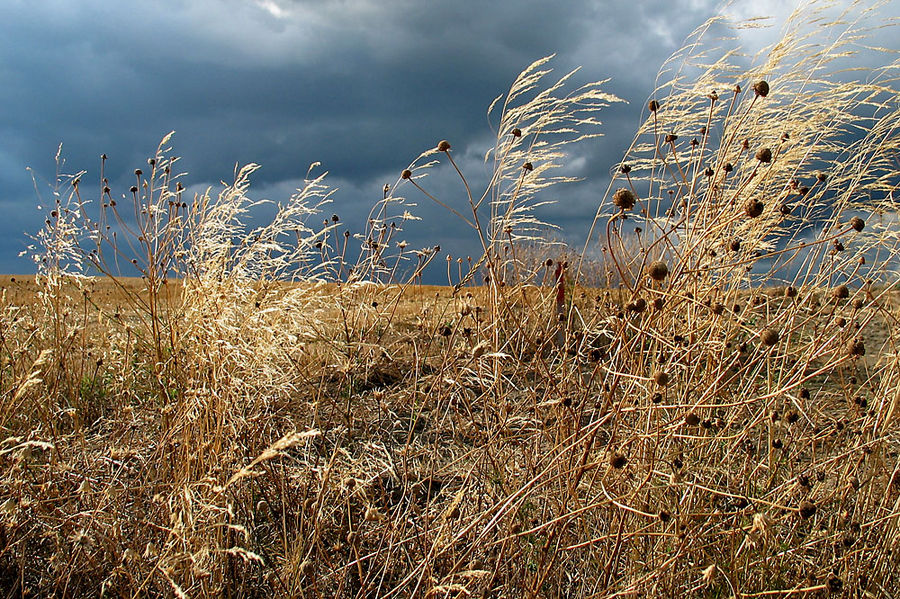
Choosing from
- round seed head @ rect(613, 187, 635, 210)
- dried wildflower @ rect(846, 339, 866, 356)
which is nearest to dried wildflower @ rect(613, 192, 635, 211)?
round seed head @ rect(613, 187, 635, 210)

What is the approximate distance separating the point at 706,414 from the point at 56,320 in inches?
133

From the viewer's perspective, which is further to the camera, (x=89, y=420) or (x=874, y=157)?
(x=89, y=420)

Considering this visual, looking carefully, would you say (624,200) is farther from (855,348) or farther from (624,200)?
(855,348)

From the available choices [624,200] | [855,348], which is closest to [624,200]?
[624,200]

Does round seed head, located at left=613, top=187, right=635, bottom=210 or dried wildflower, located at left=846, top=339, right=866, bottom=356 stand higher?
round seed head, located at left=613, top=187, right=635, bottom=210

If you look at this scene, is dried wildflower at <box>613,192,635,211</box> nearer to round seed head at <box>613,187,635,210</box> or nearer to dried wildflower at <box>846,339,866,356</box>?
round seed head at <box>613,187,635,210</box>

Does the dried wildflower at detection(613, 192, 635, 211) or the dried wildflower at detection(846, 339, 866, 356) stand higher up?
the dried wildflower at detection(613, 192, 635, 211)

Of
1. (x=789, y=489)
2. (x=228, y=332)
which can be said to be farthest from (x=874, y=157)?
(x=228, y=332)

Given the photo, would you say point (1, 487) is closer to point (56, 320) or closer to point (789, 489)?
point (56, 320)

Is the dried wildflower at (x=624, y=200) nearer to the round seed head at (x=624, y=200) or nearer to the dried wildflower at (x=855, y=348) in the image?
the round seed head at (x=624, y=200)

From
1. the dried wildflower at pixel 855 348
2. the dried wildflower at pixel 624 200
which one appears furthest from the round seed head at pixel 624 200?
the dried wildflower at pixel 855 348

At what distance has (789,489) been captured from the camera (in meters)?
2.06

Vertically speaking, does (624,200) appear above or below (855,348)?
above

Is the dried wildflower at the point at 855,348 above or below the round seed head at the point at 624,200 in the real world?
below
